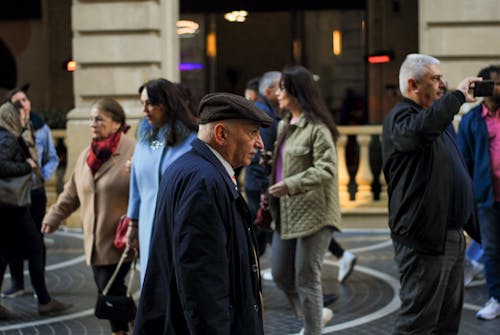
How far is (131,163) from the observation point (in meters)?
6.62

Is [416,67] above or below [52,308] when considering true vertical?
above

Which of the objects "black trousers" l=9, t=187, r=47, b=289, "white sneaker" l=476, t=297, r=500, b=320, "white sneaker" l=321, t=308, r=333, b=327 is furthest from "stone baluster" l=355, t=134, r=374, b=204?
"white sneaker" l=321, t=308, r=333, b=327

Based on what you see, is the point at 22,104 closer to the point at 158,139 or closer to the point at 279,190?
the point at 158,139

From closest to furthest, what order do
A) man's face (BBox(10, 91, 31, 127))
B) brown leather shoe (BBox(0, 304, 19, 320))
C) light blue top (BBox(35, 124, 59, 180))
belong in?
1. brown leather shoe (BBox(0, 304, 19, 320))
2. man's face (BBox(10, 91, 31, 127))
3. light blue top (BBox(35, 124, 59, 180))

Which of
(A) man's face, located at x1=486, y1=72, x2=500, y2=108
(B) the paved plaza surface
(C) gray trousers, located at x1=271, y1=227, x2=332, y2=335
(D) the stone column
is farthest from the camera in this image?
(D) the stone column

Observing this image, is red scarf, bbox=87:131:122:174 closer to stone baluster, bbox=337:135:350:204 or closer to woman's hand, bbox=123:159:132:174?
woman's hand, bbox=123:159:132:174

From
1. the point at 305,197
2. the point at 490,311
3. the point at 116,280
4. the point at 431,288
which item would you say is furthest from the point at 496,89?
the point at 116,280

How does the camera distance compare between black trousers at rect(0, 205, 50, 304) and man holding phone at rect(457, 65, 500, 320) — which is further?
black trousers at rect(0, 205, 50, 304)

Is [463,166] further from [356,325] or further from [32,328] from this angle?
[32,328]

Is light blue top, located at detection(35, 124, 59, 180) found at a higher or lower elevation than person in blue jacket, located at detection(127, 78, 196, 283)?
lower

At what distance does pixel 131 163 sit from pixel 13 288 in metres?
3.06

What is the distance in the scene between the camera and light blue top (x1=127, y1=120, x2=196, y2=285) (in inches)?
244

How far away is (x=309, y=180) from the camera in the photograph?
662cm

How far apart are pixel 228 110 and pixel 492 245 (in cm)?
451
